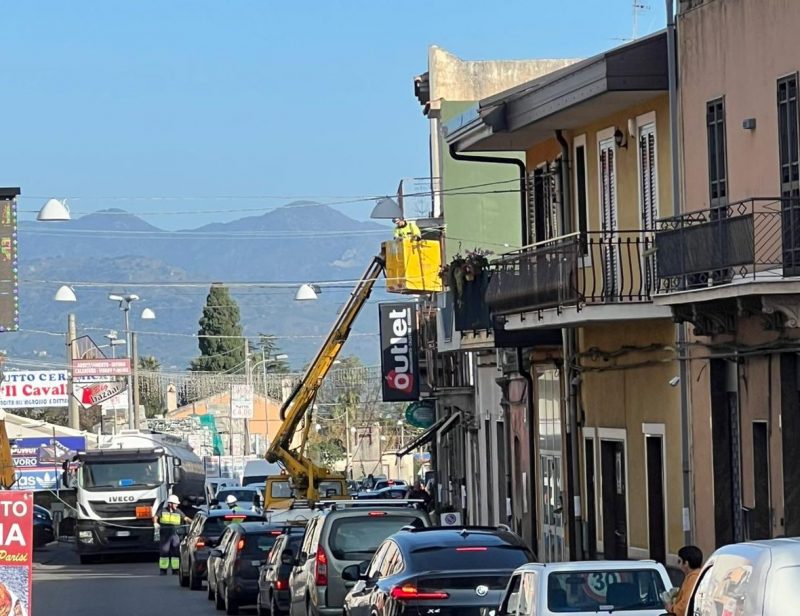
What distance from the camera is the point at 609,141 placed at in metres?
28.0

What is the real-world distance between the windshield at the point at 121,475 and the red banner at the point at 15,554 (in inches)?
1366

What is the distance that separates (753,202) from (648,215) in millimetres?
5457

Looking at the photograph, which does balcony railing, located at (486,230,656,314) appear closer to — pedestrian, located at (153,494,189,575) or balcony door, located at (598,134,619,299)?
balcony door, located at (598,134,619,299)

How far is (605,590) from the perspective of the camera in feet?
47.9

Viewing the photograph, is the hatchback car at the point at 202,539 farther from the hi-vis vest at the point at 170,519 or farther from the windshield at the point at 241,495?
the windshield at the point at 241,495

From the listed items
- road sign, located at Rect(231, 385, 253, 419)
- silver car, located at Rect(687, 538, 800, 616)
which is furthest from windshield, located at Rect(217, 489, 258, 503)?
silver car, located at Rect(687, 538, 800, 616)

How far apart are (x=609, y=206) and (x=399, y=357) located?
2503cm

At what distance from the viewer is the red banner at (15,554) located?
18062mm

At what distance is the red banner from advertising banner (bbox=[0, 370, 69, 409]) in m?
65.8

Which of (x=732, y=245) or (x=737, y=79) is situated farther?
(x=737, y=79)

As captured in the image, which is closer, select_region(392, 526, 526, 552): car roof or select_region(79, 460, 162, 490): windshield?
select_region(392, 526, 526, 552): car roof

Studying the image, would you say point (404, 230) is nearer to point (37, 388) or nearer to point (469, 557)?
point (469, 557)

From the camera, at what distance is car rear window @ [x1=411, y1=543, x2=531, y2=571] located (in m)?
17.6

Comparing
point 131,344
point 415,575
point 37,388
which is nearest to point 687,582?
point 415,575
